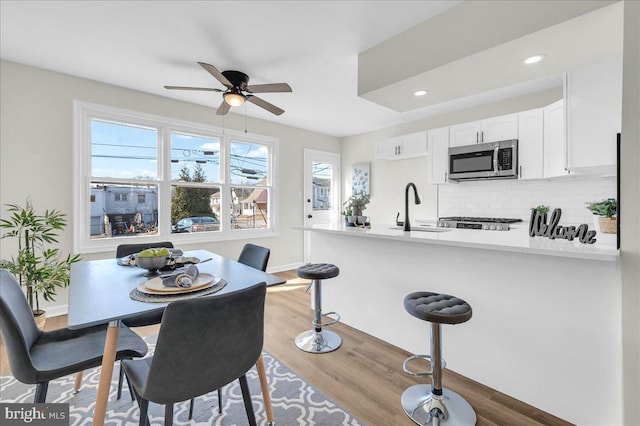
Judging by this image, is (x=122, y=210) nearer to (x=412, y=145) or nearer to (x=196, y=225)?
(x=196, y=225)

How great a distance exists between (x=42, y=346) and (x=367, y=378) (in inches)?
72.2

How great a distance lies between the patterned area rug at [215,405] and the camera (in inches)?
62.9

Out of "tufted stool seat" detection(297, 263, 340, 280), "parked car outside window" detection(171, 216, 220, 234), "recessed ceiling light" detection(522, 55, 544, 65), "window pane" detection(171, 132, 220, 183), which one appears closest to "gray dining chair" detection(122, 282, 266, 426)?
"tufted stool seat" detection(297, 263, 340, 280)

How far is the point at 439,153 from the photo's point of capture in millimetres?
4238

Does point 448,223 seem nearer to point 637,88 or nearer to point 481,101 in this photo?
point 481,101

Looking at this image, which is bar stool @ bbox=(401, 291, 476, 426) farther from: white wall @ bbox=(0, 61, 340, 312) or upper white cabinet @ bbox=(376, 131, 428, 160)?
white wall @ bbox=(0, 61, 340, 312)

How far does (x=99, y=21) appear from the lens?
2246 millimetres

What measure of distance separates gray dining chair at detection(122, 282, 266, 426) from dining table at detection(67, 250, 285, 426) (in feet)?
0.40

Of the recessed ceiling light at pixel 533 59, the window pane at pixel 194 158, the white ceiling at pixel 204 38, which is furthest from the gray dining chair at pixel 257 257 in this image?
the recessed ceiling light at pixel 533 59

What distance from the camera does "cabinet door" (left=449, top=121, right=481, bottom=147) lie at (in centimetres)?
386

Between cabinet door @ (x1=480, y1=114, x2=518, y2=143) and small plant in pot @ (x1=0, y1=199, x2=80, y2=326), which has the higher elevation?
cabinet door @ (x1=480, y1=114, x2=518, y2=143)

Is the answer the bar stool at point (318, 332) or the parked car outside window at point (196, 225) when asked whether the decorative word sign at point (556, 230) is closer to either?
the bar stool at point (318, 332)

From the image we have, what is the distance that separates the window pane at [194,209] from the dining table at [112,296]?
1980mm

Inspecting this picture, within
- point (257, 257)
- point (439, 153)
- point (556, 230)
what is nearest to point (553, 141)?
point (439, 153)
